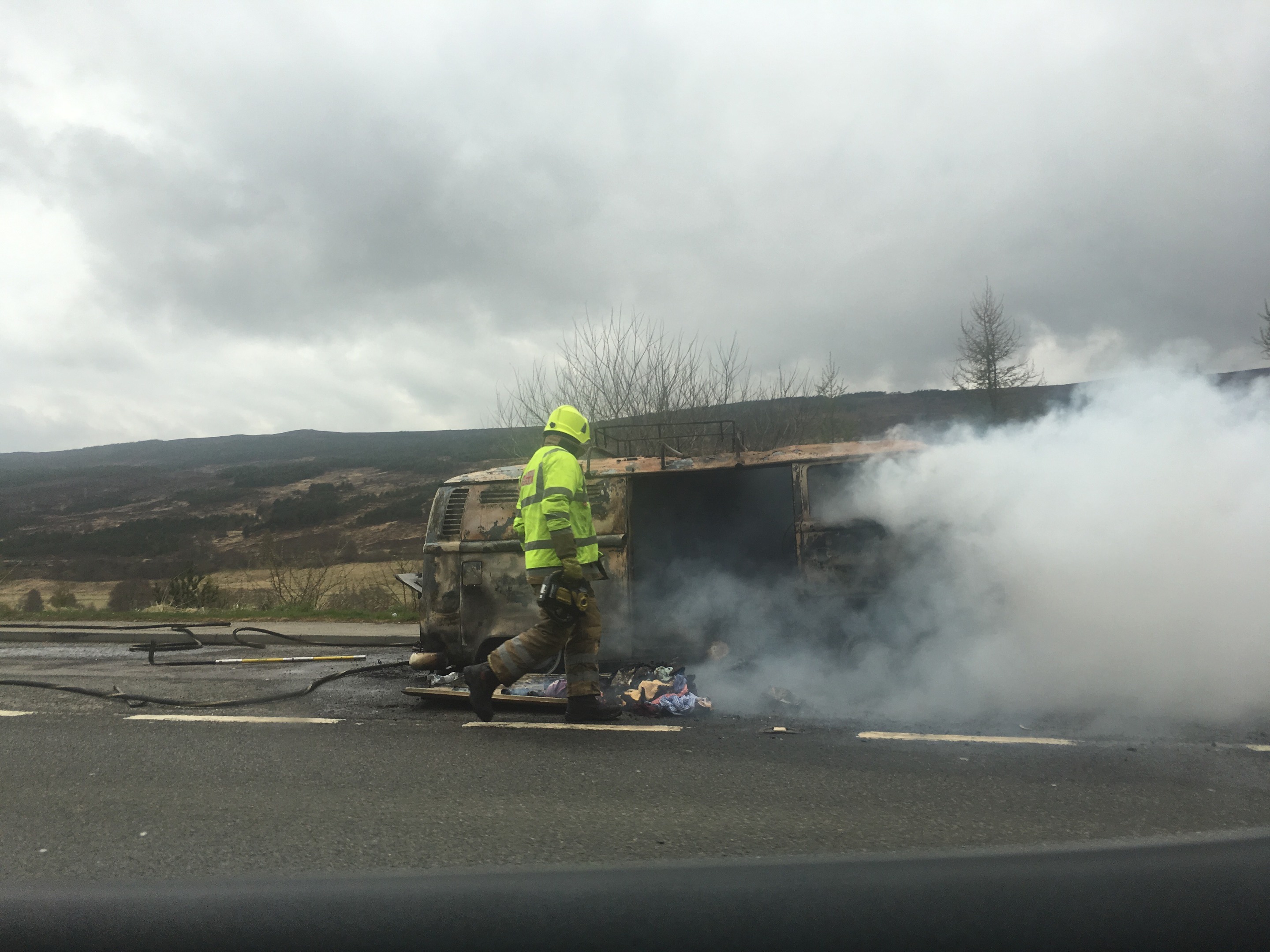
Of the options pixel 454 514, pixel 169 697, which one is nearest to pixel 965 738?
pixel 454 514

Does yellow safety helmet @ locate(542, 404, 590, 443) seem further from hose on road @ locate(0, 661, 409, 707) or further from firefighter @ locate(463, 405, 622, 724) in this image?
hose on road @ locate(0, 661, 409, 707)

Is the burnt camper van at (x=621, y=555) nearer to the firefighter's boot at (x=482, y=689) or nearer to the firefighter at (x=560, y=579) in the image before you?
the firefighter at (x=560, y=579)

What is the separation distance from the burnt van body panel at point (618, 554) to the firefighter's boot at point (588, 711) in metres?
0.83

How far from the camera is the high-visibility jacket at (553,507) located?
17.9 feet

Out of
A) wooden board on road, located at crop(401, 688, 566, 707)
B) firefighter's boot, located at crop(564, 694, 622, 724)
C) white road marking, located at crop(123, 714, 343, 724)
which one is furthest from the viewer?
wooden board on road, located at crop(401, 688, 566, 707)

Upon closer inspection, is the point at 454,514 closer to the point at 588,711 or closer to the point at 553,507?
the point at 553,507

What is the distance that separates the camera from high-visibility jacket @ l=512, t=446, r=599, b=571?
546 centimetres

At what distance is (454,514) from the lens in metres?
6.66

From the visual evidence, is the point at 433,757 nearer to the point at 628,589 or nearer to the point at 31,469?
the point at 628,589

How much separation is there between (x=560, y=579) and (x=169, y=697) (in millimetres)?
3665

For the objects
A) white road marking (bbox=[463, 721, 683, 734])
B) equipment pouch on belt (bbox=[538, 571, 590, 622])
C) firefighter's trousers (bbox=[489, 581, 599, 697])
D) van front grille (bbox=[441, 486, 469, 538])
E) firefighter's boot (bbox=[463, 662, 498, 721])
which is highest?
van front grille (bbox=[441, 486, 469, 538])

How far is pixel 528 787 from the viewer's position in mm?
4172

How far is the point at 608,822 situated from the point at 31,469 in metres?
90.6

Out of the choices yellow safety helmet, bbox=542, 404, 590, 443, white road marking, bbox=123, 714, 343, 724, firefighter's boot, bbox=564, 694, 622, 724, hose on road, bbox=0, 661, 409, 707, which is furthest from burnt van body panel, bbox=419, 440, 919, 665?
hose on road, bbox=0, 661, 409, 707
